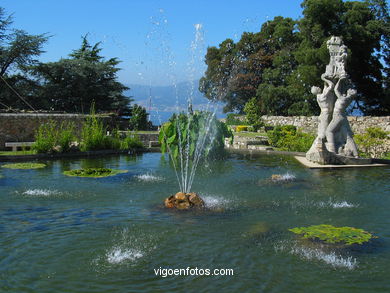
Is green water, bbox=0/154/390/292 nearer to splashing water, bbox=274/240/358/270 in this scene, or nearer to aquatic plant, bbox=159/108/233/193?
splashing water, bbox=274/240/358/270

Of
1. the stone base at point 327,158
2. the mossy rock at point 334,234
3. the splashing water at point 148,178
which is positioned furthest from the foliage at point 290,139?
the mossy rock at point 334,234

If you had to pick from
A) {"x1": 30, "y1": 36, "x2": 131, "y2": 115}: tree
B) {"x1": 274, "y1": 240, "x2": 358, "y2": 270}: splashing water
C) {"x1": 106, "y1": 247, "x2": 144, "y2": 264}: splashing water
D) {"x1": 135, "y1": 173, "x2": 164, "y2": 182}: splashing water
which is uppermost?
{"x1": 30, "y1": 36, "x2": 131, "y2": 115}: tree

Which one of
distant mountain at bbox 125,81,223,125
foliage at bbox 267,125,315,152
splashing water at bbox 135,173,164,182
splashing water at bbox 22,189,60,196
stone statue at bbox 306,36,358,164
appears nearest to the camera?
splashing water at bbox 22,189,60,196

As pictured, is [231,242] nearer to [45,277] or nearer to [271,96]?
[45,277]

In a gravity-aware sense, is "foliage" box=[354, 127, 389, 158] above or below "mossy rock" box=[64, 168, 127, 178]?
above

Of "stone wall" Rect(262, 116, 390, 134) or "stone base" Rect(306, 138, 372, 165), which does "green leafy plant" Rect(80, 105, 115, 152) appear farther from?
"stone wall" Rect(262, 116, 390, 134)

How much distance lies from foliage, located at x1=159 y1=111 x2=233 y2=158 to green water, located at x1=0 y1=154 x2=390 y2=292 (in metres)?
4.13

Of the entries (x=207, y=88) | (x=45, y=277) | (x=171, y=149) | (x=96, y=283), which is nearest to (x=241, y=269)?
(x=96, y=283)

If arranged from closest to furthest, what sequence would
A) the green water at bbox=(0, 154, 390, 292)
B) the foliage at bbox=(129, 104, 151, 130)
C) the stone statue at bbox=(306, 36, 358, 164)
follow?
1. the green water at bbox=(0, 154, 390, 292)
2. the stone statue at bbox=(306, 36, 358, 164)
3. the foliage at bbox=(129, 104, 151, 130)

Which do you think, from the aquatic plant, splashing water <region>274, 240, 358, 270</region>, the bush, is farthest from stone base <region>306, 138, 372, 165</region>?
splashing water <region>274, 240, 358, 270</region>

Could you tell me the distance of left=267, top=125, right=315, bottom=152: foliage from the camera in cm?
2025

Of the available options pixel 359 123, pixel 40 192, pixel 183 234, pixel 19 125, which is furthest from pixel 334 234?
pixel 359 123

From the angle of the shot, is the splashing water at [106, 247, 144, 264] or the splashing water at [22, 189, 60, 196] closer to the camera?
the splashing water at [106, 247, 144, 264]

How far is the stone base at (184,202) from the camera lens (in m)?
8.91
